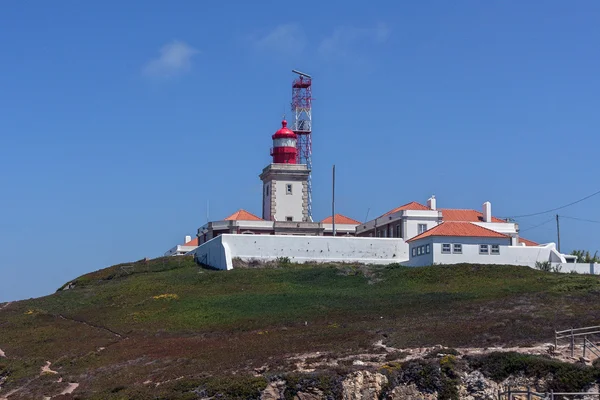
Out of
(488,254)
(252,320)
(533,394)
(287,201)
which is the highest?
(287,201)

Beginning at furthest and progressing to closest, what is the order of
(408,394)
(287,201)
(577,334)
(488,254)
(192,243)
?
1. (192,243)
2. (287,201)
3. (488,254)
4. (577,334)
5. (408,394)

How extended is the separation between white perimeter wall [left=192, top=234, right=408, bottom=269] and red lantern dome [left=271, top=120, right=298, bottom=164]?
12028 mm

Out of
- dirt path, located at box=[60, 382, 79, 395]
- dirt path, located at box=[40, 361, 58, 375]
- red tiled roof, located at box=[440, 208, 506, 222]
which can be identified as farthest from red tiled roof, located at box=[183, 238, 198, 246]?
dirt path, located at box=[60, 382, 79, 395]

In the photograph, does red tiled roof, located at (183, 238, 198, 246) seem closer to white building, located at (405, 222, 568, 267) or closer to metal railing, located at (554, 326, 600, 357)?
white building, located at (405, 222, 568, 267)

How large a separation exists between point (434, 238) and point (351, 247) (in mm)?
7355

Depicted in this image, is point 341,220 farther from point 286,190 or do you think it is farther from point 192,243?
point 192,243

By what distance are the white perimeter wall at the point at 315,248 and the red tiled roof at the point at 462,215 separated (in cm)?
662

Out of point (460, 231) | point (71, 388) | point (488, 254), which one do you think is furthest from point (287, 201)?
point (71, 388)

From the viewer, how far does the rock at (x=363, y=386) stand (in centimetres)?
3688

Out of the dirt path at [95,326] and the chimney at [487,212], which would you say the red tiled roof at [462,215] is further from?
the dirt path at [95,326]

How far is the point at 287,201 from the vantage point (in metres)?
79.2

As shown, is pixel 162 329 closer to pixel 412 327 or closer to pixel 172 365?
pixel 172 365

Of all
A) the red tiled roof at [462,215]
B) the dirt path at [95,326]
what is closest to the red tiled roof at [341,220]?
the red tiled roof at [462,215]

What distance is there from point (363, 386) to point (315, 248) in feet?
107
